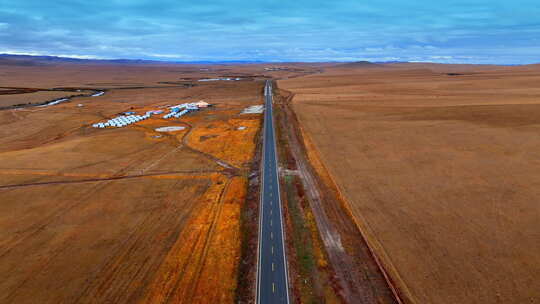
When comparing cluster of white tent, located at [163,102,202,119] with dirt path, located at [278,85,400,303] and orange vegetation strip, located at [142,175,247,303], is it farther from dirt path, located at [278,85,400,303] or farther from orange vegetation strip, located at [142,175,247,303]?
dirt path, located at [278,85,400,303]

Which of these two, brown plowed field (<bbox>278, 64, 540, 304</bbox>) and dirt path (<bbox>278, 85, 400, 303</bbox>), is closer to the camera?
dirt path (<bbox>278, 85, 400, 303</bbox>)

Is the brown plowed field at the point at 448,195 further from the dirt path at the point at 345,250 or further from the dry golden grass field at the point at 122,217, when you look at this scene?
the dry golden grass field at the point at 122,217

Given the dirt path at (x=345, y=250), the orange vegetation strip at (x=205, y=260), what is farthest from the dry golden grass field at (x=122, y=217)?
the dirt path at (x=345, y=250)

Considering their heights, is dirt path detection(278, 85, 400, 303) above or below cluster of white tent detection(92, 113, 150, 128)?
below

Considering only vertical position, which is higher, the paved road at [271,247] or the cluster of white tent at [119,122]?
the cluster of white tent at [119,122]

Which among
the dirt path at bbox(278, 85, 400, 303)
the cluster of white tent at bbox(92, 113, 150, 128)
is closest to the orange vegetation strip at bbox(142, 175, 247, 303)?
the dirt path at bbox(278, 85, 400, 303)

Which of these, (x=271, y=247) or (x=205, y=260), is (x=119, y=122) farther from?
(x=271, y=247)

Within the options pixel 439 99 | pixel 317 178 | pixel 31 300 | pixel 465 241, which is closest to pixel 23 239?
pixel 31 300
